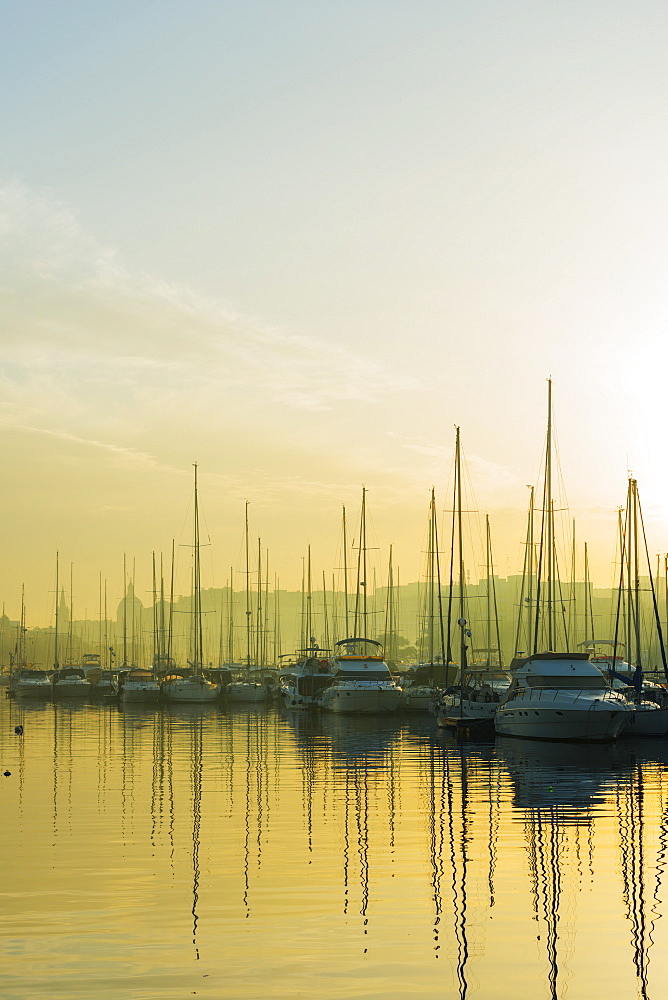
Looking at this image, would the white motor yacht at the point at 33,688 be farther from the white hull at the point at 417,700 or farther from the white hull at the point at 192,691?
the white hull at the point at 417,700

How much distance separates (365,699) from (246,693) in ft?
91.4

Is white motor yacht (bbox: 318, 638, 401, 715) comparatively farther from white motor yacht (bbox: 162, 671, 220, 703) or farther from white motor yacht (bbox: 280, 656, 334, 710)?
white motor yacht (bbox: 162, 671, 220, 703)

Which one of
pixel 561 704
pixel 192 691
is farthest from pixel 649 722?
pixel 192 691

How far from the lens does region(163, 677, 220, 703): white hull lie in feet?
328

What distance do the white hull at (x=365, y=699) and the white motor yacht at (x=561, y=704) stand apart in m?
24.1

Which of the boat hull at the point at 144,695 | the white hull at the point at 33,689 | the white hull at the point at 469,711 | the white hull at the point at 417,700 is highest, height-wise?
the white hull at the point at 469,711

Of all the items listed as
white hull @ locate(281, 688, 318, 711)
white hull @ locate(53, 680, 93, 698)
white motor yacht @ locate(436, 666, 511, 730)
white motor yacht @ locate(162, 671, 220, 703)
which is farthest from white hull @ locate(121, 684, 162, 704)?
white motor yacht @ locate(436, 666, 511, 730)

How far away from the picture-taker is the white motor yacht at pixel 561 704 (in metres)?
46.8

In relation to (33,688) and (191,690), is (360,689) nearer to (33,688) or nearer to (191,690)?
(191,690)

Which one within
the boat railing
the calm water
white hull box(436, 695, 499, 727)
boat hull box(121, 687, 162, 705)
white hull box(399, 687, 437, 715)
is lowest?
boat hull box(121, 687, 162, 705)

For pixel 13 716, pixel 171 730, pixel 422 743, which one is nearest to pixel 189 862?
pixel 422 743

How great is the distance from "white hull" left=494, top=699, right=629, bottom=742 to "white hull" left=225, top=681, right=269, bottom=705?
55.2 m

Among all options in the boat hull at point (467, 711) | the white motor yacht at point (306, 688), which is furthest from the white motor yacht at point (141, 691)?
the boat hull at point (467, 711)

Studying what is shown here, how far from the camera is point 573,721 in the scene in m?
46.9
